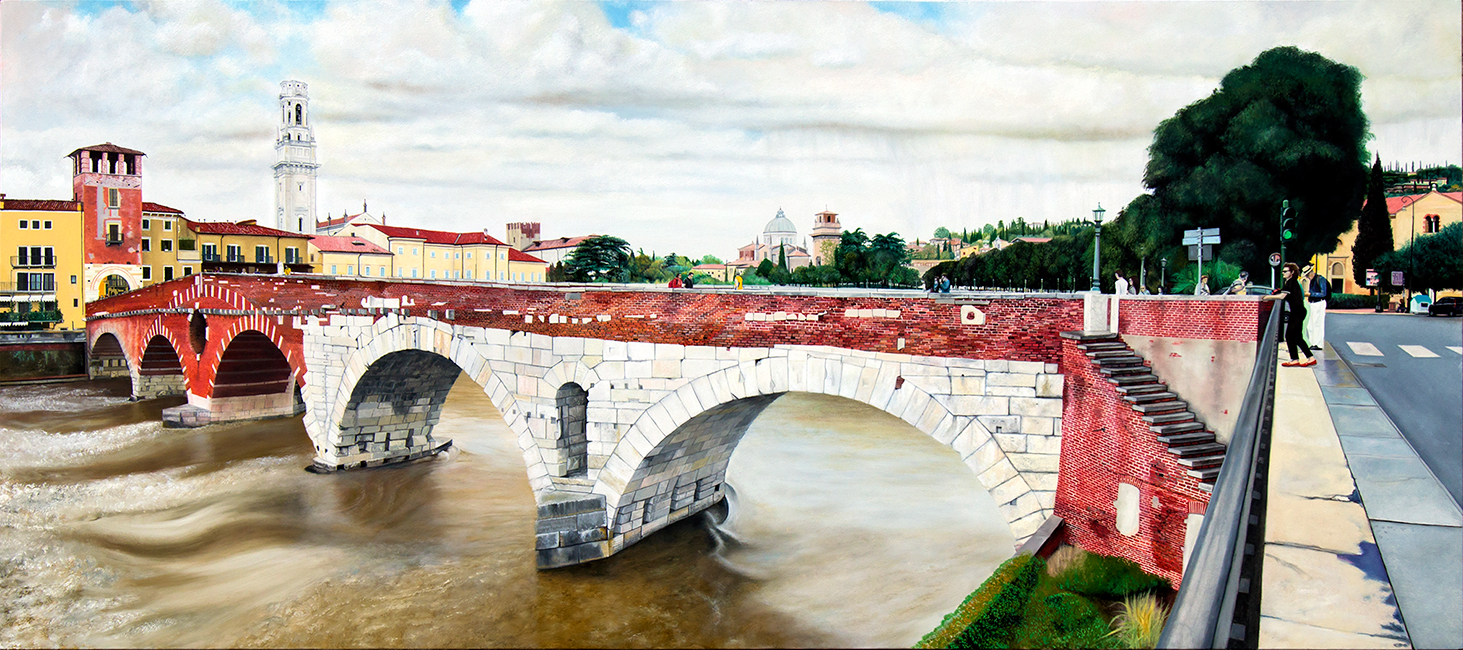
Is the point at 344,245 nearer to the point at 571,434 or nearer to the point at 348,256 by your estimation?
the point at 348,256

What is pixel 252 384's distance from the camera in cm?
2350

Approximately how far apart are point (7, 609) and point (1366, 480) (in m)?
15.1

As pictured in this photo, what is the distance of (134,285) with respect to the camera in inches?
1578

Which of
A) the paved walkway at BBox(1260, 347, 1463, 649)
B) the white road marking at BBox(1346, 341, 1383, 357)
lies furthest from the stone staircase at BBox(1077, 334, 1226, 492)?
the paved walkway at BBox(1260, 347, 1463, 649)

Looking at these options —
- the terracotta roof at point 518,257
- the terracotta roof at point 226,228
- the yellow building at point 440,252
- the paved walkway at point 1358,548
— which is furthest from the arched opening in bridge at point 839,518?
the terracotta roof at point 518,257

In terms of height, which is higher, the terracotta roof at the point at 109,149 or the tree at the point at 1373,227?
the terracotta roof at the point at 109,149

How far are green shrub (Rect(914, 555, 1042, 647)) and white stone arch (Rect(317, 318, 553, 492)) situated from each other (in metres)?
7.31

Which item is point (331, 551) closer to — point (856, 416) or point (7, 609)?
point (7, 609)

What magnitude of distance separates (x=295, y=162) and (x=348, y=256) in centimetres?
1383

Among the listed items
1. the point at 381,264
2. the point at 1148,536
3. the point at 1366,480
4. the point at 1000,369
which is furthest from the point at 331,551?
the point at 381,264

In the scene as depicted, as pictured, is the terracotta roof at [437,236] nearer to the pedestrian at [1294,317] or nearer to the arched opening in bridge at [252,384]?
the arched opening in bridge at [252,384]

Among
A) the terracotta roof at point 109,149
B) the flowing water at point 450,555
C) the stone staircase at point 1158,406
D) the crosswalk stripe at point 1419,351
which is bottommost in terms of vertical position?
the flowing water at point 450,555

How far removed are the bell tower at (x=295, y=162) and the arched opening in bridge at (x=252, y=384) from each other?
1644 inches

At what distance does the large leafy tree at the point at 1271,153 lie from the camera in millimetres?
22297
